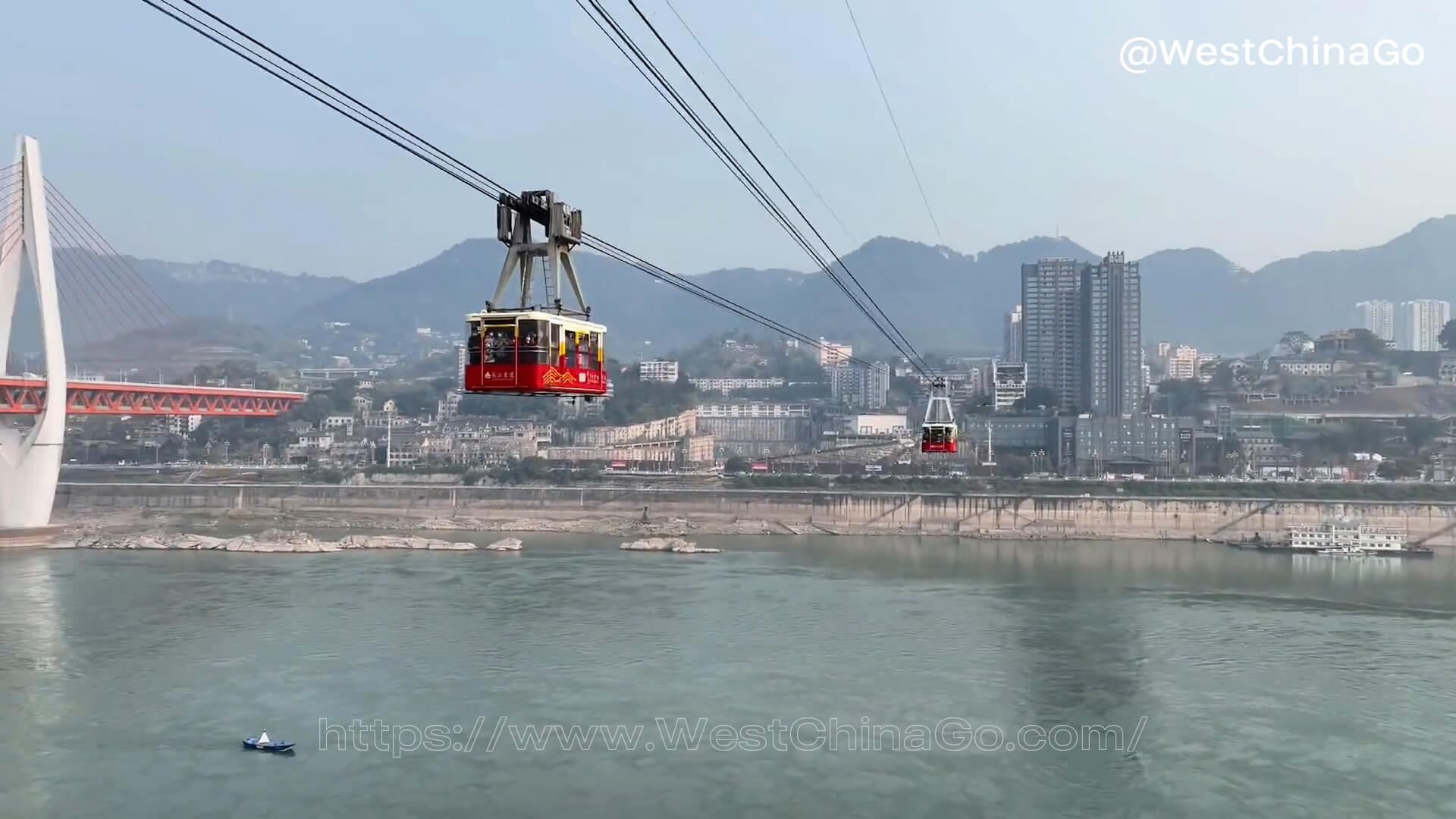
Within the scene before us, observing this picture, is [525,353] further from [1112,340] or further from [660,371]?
[660,371]

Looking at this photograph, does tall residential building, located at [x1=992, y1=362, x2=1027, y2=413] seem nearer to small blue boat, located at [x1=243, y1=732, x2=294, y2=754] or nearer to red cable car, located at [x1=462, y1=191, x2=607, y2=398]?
small blue boat, located at [x1=243, y1=732, x2=294, y2=754]

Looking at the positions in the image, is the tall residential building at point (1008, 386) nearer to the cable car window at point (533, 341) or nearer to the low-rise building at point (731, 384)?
the low-rise building at point (731, 384)

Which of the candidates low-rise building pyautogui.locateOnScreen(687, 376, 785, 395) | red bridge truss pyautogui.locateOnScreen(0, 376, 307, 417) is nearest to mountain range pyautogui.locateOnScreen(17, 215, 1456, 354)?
low-rise building pyautogui.locateOnScreen(687, 376, 785, 395)

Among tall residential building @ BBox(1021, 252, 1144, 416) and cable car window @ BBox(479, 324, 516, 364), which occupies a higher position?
tall residential building @ BBox(1021, 252, 1144, 416)

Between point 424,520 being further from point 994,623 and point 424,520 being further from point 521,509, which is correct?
point 994,623

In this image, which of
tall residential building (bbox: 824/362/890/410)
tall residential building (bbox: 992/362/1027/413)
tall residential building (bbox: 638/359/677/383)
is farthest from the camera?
tall residential building (bbox: 638/359/677/383)

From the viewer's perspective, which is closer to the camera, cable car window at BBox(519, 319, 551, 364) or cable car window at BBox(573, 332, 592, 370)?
cable car window at BBox(519, 319, 551, 364)
